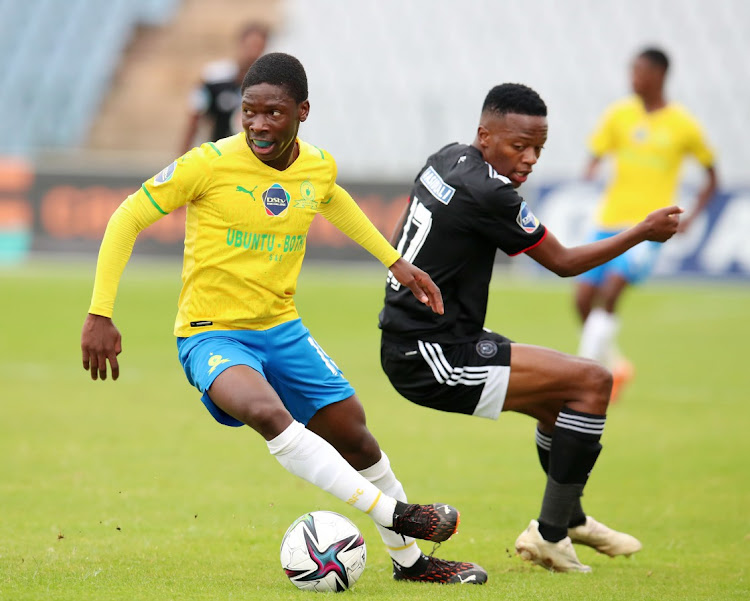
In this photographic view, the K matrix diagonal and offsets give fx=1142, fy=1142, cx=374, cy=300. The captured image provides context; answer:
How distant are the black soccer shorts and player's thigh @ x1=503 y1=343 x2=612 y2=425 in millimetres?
54

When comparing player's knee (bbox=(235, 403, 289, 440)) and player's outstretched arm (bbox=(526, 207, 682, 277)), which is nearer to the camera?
player's knee (bbox=(235, 403, 289, 440))

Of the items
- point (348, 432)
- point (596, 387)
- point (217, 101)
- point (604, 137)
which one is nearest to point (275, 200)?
point (348, 432)

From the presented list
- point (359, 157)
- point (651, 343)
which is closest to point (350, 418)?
point (651, 343)

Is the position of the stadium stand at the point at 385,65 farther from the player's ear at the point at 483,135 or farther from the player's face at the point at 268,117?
the player's face at the point at 268,117

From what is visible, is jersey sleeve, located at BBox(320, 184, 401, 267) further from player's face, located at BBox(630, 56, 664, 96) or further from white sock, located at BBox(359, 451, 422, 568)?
player's face, located at BBox(630, 56, 664, 96)

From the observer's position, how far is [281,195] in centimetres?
497

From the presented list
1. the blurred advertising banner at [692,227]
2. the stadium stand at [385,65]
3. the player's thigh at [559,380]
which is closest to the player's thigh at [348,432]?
the player's thigh at [559,380]

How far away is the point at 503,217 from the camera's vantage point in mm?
5160

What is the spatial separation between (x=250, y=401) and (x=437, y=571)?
46.8 inches

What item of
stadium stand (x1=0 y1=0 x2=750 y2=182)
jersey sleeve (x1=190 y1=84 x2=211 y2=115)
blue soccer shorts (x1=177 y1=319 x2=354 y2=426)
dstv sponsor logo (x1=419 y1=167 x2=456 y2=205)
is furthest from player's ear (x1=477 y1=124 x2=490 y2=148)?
stadium stand (x1=0 y1=0 x2=750 y2=182)

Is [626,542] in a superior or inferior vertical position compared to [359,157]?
inferior

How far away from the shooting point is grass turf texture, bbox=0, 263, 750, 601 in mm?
4750

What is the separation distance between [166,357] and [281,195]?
8315mm

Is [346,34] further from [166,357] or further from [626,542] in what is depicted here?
[626,542]
